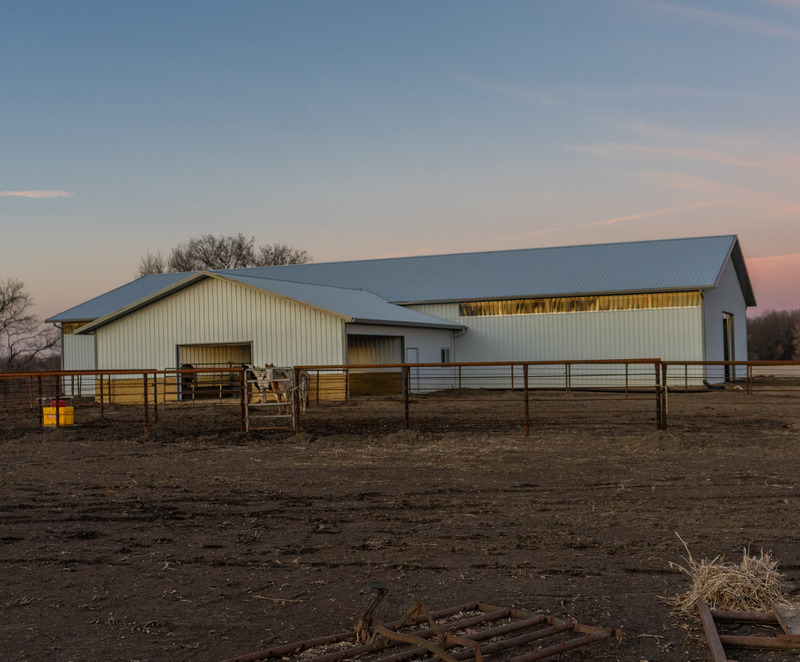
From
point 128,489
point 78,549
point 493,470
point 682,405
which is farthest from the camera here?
point 682,405

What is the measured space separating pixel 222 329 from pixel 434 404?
355 inches

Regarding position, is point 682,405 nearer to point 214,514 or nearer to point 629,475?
point 629,475

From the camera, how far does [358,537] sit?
25.2ft

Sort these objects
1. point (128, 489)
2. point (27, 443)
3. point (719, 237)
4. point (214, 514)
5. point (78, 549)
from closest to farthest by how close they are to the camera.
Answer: point (78, 549)
point (214, 514)
point (128, 489)
point (27, 443)
point (719, 237)

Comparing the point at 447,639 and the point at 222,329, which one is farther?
the point at 222,329

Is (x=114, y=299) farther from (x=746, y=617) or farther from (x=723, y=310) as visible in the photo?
(x=746, y=617)

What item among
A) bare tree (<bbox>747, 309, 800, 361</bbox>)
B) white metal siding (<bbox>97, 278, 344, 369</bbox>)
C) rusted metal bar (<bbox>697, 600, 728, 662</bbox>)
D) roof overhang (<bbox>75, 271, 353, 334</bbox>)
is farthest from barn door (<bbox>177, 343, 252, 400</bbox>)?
bare tree (<bbox>747, 309, 800, 361</bbox>)

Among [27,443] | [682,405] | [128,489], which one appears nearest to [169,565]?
[128,489]

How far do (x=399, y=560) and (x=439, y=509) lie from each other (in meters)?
→ 2.08

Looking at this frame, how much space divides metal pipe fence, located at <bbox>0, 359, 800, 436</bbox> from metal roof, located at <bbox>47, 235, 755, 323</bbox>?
11.2 feet

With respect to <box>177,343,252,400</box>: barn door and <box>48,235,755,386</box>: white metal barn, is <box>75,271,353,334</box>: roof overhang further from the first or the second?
<box>177,343,252,400</box>: barn door

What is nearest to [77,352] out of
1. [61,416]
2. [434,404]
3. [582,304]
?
[61,416]

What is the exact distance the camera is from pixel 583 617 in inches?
211

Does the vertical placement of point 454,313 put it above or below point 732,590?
above
